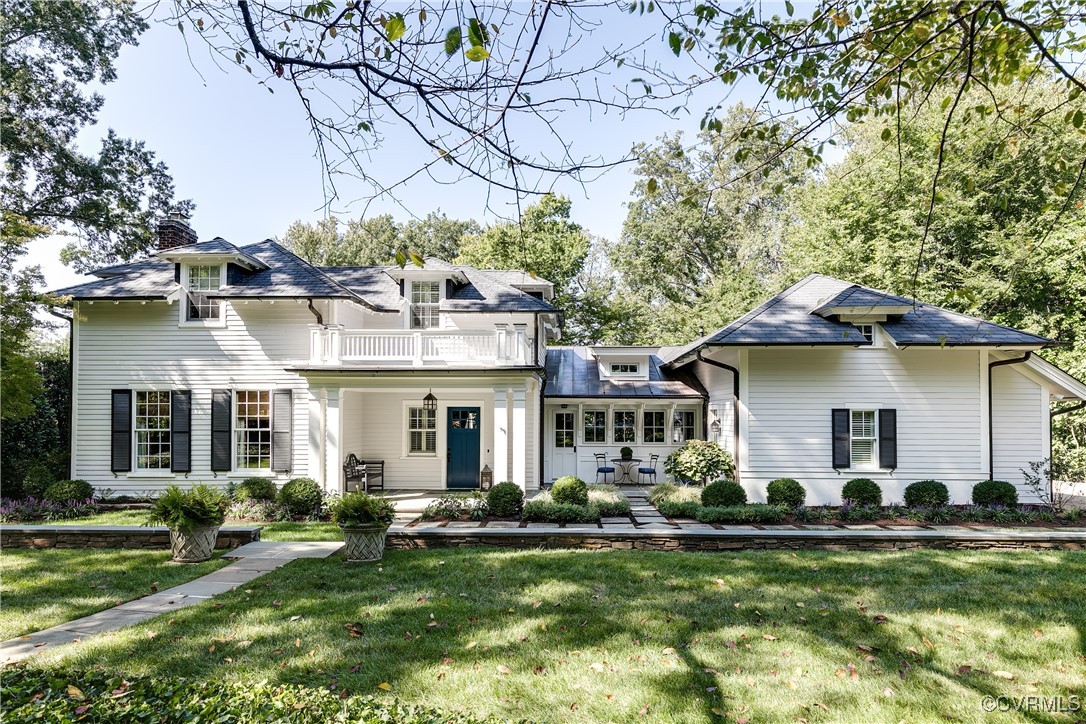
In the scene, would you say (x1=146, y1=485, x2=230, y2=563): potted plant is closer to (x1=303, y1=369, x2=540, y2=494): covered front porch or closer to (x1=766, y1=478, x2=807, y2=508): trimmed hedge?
(x1=303, y1=369, x2=540, y2=494): covered front porch

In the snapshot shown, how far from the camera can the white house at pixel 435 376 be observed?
12.2 metres

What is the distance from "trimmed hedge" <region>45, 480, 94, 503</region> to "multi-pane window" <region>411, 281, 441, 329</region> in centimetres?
780

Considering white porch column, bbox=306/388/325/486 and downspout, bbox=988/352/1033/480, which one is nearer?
downspout, bbox=988/352/1033/480

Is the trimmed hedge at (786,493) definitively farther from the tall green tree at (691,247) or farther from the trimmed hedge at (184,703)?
the tall green tree at (691,247)

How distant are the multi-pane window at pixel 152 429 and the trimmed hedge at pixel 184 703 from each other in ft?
34.5

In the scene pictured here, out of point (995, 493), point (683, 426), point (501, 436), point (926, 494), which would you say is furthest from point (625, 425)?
point (995, 493)

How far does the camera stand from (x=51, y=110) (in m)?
18.4

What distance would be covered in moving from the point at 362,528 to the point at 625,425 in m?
9.60

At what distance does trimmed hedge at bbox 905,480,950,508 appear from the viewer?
1177 centimetres

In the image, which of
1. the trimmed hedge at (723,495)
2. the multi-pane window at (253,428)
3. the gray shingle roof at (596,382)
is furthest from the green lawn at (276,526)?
the trimmed hedge at (723,495)

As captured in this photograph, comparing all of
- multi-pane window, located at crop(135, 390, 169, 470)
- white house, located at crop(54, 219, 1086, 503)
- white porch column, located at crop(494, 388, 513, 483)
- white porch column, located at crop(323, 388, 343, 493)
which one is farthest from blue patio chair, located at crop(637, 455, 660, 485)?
multi-pane window, located at crop(135, 390, 169, 470)

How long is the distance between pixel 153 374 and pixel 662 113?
1379 centimetres

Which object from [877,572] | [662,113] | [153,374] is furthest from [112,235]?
[877,572]

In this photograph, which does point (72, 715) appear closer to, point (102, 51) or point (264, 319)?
Answer: point (264, 319)
